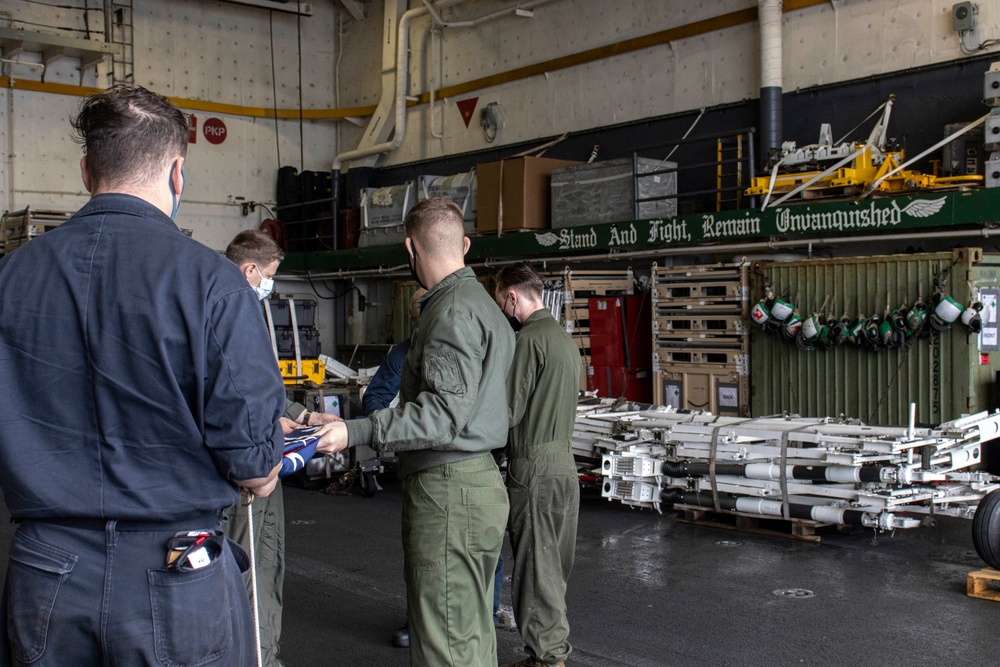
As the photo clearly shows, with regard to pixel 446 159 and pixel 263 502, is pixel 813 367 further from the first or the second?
pixel 446 159

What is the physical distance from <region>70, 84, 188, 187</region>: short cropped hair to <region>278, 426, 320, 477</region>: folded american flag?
3.16ft

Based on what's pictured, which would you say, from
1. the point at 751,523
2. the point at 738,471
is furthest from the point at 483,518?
the point at 751,523

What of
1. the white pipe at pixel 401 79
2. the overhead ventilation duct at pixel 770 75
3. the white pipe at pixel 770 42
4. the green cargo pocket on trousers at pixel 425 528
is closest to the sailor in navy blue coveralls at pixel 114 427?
the green cargo pocket on trousers at pixel 425 528

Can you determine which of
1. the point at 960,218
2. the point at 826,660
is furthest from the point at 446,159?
the point at 826,660

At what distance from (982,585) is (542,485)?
338 cm

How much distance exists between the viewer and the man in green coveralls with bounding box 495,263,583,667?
479 cm

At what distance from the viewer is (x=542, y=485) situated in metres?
4.95

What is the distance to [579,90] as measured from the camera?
52.0 feet

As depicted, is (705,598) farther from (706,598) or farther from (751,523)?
(751,523)

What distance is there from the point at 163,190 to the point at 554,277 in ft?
36.0

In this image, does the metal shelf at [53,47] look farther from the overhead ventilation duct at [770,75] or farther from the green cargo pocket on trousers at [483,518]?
the green cargo pocket on trousers at [483,518]

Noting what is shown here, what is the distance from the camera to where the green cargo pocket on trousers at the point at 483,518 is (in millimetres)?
3564

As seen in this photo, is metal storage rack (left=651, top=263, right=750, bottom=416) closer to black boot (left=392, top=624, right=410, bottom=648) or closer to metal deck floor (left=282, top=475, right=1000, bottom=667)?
metal deck floor (left=282, top=475, right=1000, bottom=667)

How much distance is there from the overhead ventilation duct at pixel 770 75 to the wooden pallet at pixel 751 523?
5627 millimetres
